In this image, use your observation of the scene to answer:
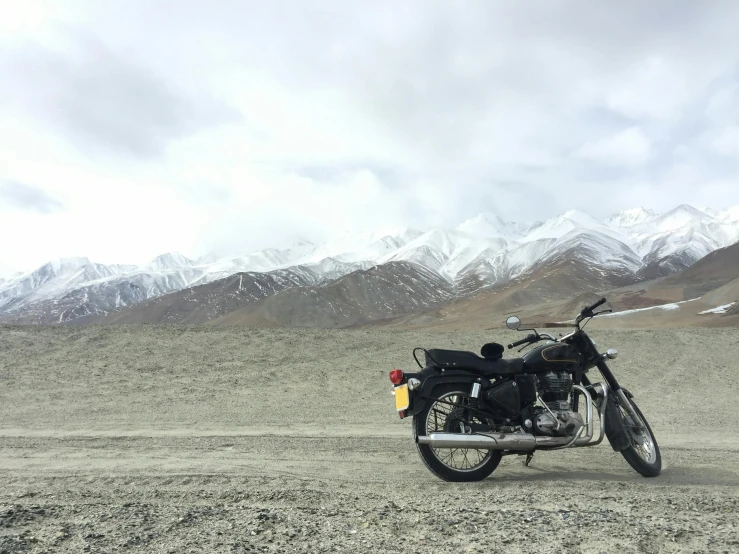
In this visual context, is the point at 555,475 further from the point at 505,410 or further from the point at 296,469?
the point at 296,469

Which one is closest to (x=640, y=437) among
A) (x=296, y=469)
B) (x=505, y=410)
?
(x=505, y=410)

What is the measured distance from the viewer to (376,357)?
49.3 ft

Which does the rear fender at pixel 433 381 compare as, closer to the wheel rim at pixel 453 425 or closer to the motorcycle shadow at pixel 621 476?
the wheel rim at pixel 453 425

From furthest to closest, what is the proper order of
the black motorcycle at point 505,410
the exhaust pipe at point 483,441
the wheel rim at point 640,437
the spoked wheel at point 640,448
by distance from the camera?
the wheel rim at point 640,437, the spoked wheel at point 640,448, the black motorcycle at point 505,410, the exhaust pipe at point 483,441

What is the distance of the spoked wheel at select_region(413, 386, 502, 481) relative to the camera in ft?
17.6

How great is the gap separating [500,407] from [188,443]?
14.5ft

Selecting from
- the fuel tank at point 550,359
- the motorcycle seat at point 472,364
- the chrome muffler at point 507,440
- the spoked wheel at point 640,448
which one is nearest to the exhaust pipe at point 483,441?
the chrome muffler at point 507,440

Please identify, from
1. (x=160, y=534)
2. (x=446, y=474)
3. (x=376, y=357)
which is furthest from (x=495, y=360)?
(x=376, y=357)

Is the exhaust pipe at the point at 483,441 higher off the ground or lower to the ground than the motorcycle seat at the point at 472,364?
lower

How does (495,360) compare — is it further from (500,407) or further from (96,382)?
(96,382)

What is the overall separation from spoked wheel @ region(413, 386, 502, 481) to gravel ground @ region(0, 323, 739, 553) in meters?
0.18

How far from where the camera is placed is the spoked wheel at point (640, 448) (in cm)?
549

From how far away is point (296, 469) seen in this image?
5953 millimetres

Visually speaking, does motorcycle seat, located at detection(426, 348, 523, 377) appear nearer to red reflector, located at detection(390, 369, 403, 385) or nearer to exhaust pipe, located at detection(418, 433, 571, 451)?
red reflector, located at detection(390, 369, 403, 385)
